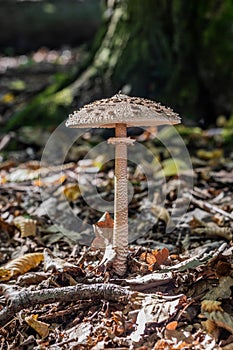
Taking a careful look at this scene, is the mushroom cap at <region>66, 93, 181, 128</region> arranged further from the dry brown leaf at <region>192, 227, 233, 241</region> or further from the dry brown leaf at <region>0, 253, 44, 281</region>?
the dry brown leaf at <region>192, 227, 233, 241</region>

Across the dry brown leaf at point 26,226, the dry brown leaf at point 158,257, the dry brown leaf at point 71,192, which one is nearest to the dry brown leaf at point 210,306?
the dry brown leaf at point 158,257

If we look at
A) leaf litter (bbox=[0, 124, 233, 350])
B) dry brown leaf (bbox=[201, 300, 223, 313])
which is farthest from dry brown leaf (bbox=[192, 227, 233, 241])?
dry brown leaf (bbox=[201, 300, 223, 313])

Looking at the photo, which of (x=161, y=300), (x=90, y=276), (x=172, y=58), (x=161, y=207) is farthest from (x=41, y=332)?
(x=172, y=58)

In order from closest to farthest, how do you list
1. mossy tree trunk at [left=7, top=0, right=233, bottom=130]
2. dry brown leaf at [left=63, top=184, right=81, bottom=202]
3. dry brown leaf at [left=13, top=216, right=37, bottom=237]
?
dry brown leaf at [left=13, top=216, right=37, bottom=237] → dry brown leaf at [left=63, top=184, right=81, bottom=202] → mossy tree trunk at [left=7, top=0, right=233, bottom=130]

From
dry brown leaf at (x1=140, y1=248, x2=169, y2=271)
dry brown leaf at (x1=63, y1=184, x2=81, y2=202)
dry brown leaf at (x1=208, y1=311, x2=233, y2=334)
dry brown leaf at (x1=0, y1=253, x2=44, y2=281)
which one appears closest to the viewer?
dry brown leaf at (x1=208, y1=311, x2=233, y2=334)

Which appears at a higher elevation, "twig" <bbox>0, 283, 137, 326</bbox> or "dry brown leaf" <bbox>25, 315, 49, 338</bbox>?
"twig" <bbox>0, 283, 137, 326</bbox>

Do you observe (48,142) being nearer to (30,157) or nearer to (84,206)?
(30,157)

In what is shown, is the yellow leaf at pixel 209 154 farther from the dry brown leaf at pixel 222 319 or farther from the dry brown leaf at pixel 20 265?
the dry brown leaf at pixel 222 319

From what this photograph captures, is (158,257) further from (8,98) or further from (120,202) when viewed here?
(8,98)
